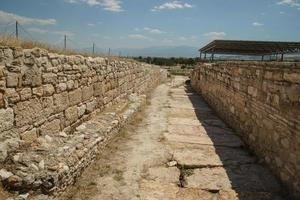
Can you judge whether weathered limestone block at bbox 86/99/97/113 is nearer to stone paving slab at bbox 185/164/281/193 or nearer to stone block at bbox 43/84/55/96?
stone block at bbox 43/84/55/96

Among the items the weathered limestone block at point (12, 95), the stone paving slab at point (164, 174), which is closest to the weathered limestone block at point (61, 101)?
the weathered limestone block at point (12, 95)

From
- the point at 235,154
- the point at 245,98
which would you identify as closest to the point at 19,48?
the point at 235,154

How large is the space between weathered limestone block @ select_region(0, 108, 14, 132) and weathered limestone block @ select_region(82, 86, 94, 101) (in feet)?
8.21

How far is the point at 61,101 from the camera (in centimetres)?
528

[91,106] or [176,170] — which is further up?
[91,106]

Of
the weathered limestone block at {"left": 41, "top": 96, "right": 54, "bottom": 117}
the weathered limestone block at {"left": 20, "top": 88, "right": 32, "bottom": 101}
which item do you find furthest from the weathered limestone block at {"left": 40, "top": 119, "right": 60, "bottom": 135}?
the weathered limestone block at {"left": 20, "top": 88, "right": 32, "bottom": 101}

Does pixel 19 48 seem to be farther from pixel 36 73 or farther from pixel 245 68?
pixel 245 68

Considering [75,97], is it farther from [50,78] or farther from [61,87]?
[50,78]

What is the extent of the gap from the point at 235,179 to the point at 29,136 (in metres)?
3.22

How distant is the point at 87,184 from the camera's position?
13.4 feet

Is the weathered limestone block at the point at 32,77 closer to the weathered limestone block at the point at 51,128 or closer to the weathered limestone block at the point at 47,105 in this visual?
the weathered limestone block at the point at 47,105

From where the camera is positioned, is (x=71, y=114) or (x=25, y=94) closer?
(x=25, y=94)

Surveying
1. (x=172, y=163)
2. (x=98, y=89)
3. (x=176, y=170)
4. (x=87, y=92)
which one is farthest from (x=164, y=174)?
(x=98, y=89)

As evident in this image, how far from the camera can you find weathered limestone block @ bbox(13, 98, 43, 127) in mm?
4020
